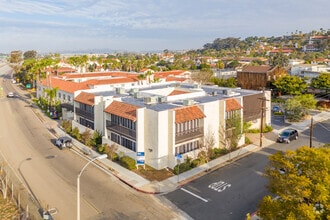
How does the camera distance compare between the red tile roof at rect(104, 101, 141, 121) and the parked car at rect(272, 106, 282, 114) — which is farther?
the parked car at rect(272, 106, 282, 114)

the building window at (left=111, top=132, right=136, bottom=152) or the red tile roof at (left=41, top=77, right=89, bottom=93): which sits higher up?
the red tile roof at (left=41, top=77, right=89, bottom=93)

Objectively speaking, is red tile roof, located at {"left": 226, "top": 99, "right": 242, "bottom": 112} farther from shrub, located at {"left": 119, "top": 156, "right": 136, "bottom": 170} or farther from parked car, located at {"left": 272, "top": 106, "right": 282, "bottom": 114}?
parked car, located at {"left": 272, "top": 106, "right": 282, "bottom": 114}

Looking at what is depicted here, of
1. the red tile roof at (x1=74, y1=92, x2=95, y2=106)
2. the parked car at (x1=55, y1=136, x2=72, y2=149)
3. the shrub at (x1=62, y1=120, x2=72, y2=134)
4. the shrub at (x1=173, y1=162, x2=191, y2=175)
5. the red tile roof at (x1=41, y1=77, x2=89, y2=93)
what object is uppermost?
the red tile roof at (x1=41, y1=77, x2=89, y2=93)

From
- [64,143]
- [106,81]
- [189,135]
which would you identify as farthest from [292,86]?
[64,143]

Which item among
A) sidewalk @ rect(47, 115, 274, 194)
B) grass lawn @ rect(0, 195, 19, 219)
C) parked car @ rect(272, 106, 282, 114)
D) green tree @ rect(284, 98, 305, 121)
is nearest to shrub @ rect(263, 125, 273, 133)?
sidewalk @ rect(47, 115, 274, 194)

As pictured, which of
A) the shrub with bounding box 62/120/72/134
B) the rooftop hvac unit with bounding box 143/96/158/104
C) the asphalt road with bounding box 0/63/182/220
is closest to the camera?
the asphalt road with bounding box 0/63/182/220

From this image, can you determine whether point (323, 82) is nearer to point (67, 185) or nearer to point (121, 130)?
point (121, 130)
